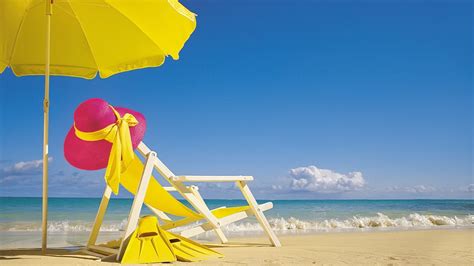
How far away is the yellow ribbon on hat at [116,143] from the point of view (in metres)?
3.68

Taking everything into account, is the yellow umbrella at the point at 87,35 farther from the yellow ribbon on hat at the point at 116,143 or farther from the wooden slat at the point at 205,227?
the wooden slat at the point at 205,227

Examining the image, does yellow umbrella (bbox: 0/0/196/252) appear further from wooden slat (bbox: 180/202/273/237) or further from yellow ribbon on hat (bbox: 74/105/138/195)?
wooden slat (bbox: 180/202/273/237)

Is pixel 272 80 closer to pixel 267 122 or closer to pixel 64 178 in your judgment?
pixel 267 122

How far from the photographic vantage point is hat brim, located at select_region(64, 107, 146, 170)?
3980mm

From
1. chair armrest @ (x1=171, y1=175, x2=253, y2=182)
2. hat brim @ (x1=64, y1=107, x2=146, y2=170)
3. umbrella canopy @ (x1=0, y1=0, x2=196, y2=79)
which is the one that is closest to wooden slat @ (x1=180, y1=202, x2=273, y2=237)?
chair armrest @ (x1=171, y1=175, x2=253, y2=182)

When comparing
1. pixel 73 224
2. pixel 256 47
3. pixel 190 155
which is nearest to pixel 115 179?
pixel 73 224

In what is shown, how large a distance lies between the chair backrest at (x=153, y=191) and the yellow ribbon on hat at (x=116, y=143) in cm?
14

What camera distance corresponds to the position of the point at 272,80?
688 inches

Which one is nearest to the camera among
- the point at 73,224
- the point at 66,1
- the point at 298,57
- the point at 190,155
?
the point at 66,1

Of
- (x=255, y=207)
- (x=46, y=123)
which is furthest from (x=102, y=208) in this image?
(x=255, y=207)

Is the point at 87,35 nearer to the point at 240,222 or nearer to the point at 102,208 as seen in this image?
the point at 102,208

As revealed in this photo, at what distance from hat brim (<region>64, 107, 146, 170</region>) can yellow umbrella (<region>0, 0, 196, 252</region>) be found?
11.7 inches

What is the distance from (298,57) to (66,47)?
1404cm

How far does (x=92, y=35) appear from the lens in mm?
4383
